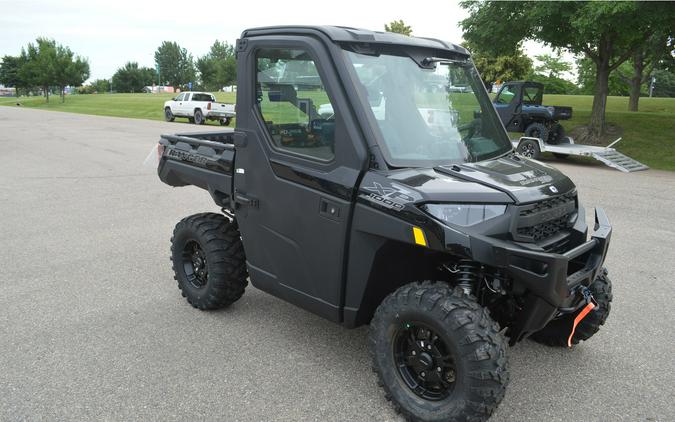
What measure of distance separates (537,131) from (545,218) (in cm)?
1419

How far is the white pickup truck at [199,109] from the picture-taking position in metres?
28.5

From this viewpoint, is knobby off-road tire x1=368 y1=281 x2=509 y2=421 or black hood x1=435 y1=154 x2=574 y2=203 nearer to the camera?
knobby off-road tire x1=368 y1=281 x2=509 y2=421

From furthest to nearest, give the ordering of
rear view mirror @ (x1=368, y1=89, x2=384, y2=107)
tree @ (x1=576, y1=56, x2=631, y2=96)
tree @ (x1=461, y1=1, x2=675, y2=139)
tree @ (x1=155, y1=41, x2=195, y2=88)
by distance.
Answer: tree @ (x1=155, y1=41, x2=195, y2=88) → tree @ (x1=576, y1=56, x2=631, y2=96) → tree @ (x1=461, y1=1, x2=675, y2=139) → rear view mirror @ (x1=368, y1=89, x2=384, y2=107)

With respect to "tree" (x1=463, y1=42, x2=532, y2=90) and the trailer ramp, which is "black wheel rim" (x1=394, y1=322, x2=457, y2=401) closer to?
the trailer ramp

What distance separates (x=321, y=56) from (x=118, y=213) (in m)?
5.78

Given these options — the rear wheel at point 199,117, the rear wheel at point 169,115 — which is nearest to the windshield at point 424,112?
the rear wheel at point 199,117

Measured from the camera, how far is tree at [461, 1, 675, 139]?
14228 mm

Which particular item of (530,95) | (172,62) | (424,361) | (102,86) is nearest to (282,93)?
(424,361)

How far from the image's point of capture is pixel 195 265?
4617 millimetres

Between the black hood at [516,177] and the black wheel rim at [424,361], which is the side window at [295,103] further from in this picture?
the black wheel rim at [424,361]

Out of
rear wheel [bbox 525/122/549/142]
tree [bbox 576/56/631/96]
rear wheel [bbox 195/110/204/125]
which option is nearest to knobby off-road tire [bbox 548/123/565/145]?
rear wheel [bbox 525/122/549/142]

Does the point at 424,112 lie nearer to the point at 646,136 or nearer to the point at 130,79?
the point at 646,136

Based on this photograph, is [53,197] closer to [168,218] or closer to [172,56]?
[168,218]

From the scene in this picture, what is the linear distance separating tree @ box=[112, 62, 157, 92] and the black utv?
4265 inches
